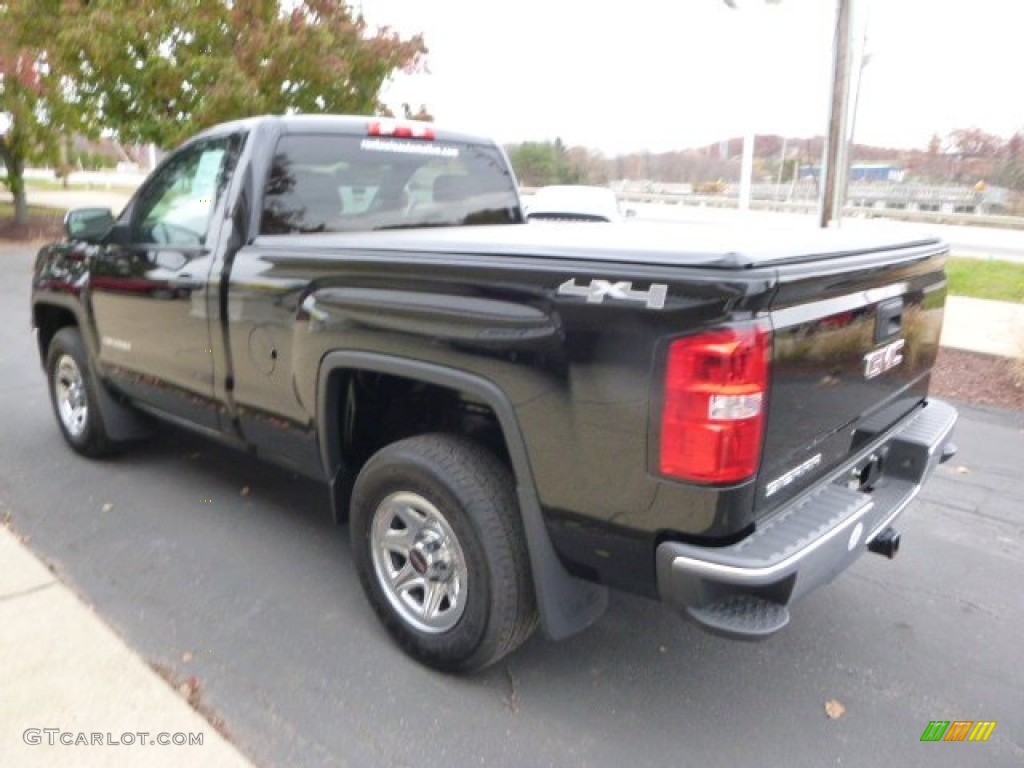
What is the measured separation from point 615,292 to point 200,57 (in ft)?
43.7

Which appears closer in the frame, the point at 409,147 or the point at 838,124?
the point at 409,147

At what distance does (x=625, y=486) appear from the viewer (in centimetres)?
237

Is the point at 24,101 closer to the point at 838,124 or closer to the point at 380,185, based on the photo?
the point at 838,124

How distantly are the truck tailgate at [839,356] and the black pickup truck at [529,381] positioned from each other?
12mm

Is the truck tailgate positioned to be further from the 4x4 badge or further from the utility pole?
the utility pole

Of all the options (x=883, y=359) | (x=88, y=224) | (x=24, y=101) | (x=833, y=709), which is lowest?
(x=833, y=709)

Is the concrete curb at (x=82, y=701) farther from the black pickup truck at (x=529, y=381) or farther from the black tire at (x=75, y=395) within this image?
the black tire at (x=75, y=395)

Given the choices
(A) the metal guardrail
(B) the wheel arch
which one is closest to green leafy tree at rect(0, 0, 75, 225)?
(B) the wheel arch

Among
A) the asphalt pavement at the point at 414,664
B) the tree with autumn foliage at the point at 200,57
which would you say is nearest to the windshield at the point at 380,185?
the asphalt pavement at the point at 414,664

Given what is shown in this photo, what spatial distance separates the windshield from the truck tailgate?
7.36 feet

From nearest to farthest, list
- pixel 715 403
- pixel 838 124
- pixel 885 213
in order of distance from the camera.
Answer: pixel 715 403 < pixel 838 124 < pixel 885 213

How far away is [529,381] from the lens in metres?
2.49

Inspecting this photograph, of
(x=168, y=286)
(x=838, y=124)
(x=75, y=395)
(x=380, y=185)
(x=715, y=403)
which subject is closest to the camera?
(x=715, y=403)

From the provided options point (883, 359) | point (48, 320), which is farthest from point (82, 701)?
point (48, 320)
